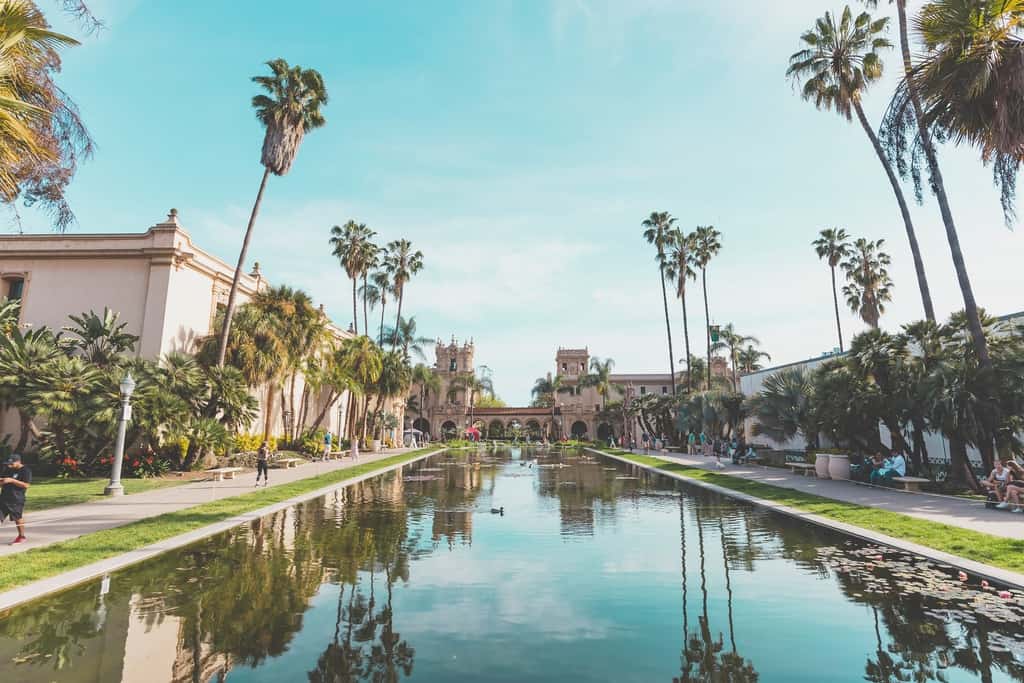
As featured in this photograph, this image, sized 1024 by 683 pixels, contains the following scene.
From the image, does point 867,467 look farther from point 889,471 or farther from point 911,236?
point 911,236

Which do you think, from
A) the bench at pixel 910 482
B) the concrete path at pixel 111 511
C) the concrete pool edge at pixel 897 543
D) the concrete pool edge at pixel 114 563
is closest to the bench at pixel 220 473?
the concrete path at pixel 111 511

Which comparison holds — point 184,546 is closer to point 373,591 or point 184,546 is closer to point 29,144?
point 373,591

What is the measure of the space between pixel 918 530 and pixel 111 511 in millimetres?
17785

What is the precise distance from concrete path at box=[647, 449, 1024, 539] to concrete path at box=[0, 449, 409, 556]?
1731cm

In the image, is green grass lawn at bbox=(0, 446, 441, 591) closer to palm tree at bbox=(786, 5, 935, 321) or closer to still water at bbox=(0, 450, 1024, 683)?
still water at bbox=(0, 450, 1024, 683)

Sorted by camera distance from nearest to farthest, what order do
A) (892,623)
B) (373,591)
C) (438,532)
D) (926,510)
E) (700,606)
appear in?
(892,623)
(700,606)
(373,591)
(438,532)
(926,510)

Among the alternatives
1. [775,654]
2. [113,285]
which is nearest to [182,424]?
[113,285]

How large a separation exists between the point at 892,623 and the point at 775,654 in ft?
5.75

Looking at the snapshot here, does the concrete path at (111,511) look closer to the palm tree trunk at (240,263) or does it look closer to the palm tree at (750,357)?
the palm tree trunk at (240,263)

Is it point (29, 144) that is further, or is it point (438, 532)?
point (438, 532)

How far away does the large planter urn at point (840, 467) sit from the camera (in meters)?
20.4

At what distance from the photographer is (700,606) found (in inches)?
263

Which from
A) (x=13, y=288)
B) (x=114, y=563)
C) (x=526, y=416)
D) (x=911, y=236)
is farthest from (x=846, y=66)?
(x=526, y=416)

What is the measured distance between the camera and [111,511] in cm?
1320
